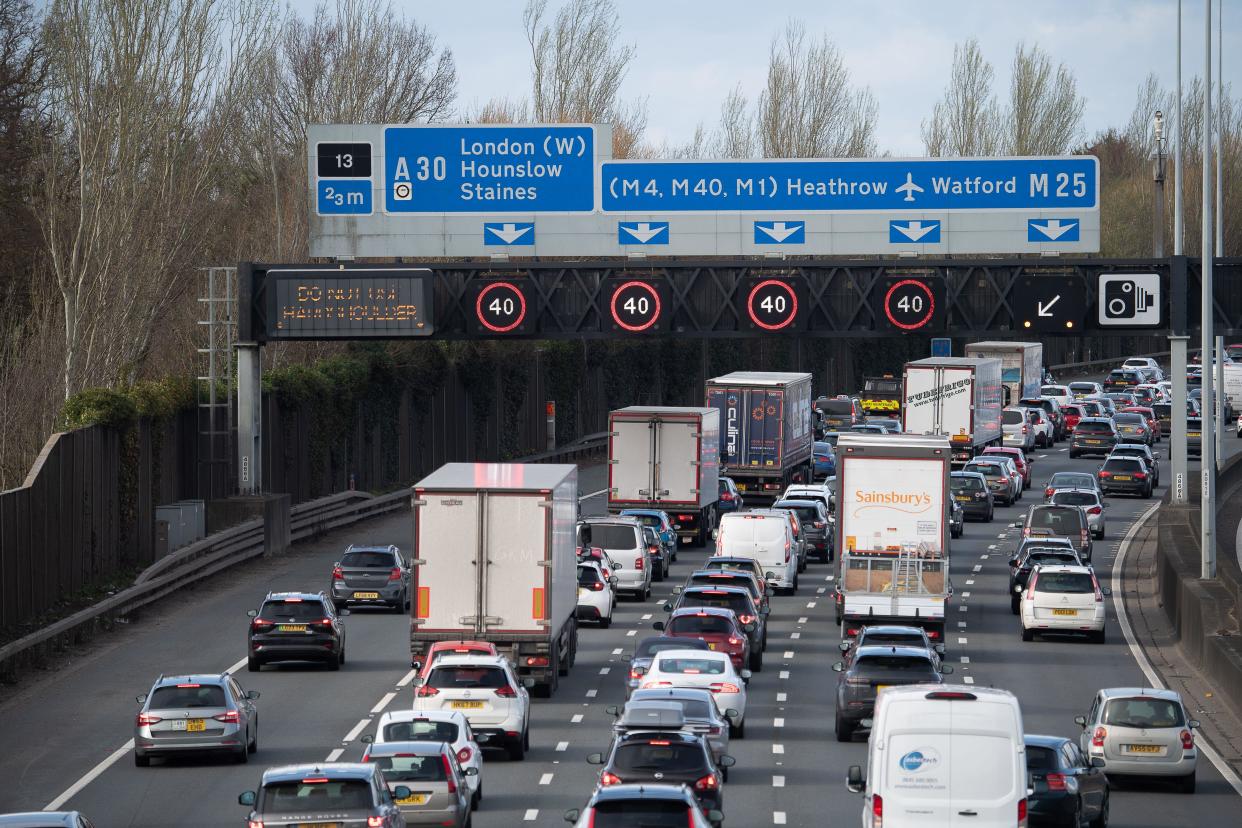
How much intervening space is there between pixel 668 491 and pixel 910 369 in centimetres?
1867

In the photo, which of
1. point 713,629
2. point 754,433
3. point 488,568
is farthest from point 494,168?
point 754,433

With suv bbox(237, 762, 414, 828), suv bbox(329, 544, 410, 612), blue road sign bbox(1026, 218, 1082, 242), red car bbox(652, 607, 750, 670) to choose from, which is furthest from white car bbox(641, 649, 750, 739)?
blue road sign bbox(1026, 218, 1082, 242)

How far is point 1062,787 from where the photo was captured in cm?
2142

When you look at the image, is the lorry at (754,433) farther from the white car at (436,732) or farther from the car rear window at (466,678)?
the white car at (436,732)

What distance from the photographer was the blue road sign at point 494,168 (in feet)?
153

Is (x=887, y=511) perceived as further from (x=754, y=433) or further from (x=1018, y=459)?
(x=1018, y=459)

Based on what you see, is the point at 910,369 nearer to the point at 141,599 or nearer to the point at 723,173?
the point at 723,173

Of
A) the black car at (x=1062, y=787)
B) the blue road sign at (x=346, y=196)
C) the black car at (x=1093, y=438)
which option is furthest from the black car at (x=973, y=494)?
the black car at (x=1062, y=787)

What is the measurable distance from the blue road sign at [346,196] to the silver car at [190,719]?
22923 mm

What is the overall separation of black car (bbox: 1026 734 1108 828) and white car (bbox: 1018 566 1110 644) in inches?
631

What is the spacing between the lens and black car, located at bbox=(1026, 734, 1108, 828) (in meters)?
21.4

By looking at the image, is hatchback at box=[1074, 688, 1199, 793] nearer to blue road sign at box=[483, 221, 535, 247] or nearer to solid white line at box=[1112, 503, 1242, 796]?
solid white line at box=[1112, 503, 1242, 796]

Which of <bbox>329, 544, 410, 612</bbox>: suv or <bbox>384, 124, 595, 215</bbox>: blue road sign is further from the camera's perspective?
<bbox>384, 124, 595, 215</bbox>: blue road sign

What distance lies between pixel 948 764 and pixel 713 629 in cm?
1389
